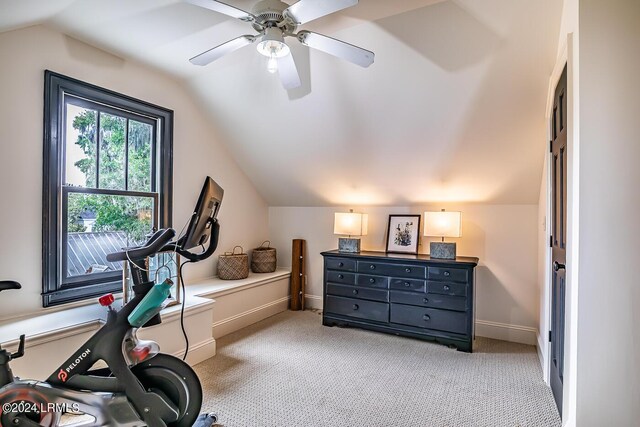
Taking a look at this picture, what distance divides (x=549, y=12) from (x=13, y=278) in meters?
3.71

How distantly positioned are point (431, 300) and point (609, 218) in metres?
2.07

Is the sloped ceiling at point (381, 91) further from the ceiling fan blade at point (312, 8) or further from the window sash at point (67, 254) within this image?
the window sash at point (67, 254)

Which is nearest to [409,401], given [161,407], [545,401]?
[545,401]

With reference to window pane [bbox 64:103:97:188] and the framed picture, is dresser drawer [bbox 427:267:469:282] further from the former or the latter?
window pane [bbox 64:103:97:188]

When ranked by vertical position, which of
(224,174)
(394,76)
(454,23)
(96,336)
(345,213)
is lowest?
(96,336)

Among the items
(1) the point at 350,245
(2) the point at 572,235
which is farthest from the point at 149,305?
(1) the point at 350,245

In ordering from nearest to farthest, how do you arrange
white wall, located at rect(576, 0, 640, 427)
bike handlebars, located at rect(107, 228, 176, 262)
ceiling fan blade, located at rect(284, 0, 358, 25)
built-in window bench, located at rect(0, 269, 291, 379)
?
white wall, located at rect(576, 0, 640, 427), ceiling fan blade, located at rect(284, 0, 358, 25), bike handlebars, located at rect(107, 228, 176, 262), built-in window bench, located at rect(0, 269, 291, 379)

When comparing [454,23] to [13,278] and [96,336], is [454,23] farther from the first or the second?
[13,278]

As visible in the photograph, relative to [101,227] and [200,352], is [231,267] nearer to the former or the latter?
[200,352]

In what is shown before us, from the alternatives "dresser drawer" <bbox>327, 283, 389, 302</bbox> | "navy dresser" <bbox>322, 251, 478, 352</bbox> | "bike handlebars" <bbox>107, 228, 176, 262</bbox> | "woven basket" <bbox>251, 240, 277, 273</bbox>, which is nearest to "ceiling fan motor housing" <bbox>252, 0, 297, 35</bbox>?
"bike handlebars" <bbox>107, 228, 176, 262</bbox>

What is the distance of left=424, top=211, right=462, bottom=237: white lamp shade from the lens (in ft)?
10.8

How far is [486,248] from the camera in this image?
348 cm

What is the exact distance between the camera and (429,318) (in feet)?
10.6

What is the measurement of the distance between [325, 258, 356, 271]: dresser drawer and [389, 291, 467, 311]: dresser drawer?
494 mm
